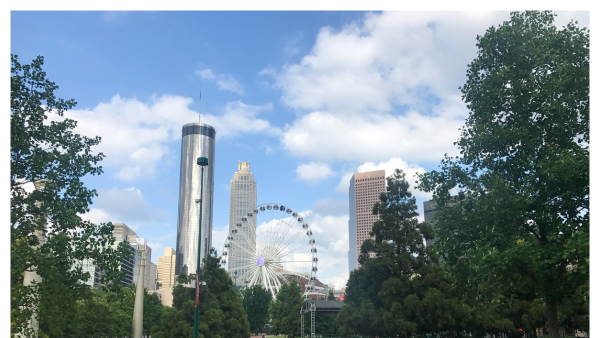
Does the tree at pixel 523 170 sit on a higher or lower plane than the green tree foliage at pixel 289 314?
higher

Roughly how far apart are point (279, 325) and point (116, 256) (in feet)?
209

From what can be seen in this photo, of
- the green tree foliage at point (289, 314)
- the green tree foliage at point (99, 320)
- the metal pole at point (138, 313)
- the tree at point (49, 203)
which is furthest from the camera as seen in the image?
the green tree foliage at point (289, 314)

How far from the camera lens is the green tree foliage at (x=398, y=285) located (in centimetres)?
3453

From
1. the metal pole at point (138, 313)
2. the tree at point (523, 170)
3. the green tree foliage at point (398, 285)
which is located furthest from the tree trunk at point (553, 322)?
the metal pole at point (138, 313)

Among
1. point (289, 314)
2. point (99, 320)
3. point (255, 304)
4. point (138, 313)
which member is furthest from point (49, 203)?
point (255, 304)

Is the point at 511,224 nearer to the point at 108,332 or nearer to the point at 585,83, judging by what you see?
the point at 585,83

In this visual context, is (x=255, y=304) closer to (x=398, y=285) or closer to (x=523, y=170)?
(x=398, y=285)

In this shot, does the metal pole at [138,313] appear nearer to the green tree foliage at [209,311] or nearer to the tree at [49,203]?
the green tree foliage at [209,311]

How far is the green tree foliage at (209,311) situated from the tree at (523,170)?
26.1 m

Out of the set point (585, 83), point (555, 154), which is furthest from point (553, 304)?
point (585, 83)

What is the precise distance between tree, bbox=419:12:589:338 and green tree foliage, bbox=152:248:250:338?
26.1 meters

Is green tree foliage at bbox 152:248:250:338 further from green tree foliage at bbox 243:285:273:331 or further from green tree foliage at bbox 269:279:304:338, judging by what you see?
green tree foliage at bbox 243:285:273:331

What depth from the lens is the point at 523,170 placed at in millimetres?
19594

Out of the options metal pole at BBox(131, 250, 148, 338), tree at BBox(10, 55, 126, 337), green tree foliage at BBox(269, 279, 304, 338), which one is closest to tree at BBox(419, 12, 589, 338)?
tree at BBox(10, 55, 126, 337)
